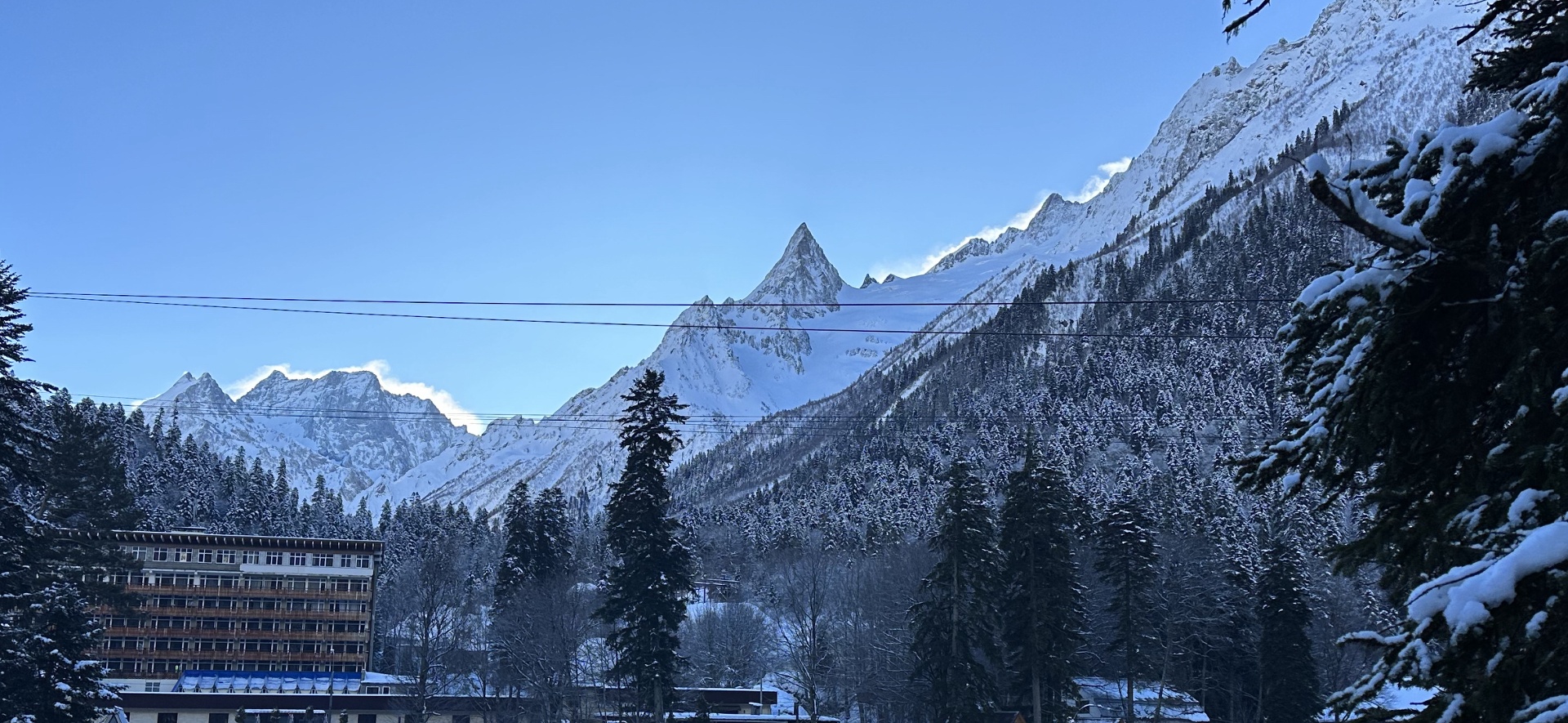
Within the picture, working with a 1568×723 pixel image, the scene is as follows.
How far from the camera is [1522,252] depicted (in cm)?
607

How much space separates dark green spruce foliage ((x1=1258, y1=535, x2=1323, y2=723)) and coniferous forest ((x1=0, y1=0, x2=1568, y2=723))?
0.17 m

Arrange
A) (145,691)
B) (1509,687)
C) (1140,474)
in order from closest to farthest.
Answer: (1509,687), (145,691), (1140,474)

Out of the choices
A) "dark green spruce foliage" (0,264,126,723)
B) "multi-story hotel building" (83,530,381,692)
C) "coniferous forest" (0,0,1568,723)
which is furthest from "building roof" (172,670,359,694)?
"dark green spruce foliage" (0,264,126,723)

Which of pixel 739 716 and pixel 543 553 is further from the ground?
pixel 543 553

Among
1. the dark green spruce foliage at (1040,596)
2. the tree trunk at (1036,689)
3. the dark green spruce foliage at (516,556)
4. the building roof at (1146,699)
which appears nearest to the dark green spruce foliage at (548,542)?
the dark green spruce foliage at (516,556)

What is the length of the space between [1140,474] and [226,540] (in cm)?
10974

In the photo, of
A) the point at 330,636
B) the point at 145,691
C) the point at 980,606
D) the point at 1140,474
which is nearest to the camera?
the point at 980,606

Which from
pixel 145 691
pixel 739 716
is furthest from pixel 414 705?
pixel 145 691

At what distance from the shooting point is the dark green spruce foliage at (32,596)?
29.7m

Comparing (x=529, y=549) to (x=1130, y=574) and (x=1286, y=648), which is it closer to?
(x=1130, y=574)

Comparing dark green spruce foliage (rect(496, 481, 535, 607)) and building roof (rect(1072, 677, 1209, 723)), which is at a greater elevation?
dark green spruce foliage (rect(496, 481, 535, 607))

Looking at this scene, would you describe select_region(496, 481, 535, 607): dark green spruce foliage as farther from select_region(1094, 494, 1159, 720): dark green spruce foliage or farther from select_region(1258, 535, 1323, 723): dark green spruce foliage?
select_region(1258, 535, 1323, 723): dark green spruce foliage

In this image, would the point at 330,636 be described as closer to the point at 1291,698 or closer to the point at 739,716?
the point at 739,716

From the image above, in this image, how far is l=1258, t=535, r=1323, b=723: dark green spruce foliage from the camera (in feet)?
200
